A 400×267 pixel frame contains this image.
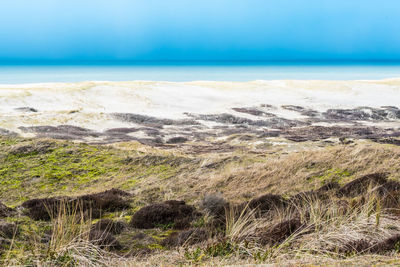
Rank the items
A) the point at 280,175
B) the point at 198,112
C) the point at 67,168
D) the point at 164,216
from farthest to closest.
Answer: the point at 198,112, the point at 67,168, the point at 280,175, the point at 164,216

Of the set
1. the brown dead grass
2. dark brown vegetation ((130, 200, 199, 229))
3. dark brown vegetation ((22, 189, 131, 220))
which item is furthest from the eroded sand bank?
dark brown vegetation ((130, 200, 199, 229))

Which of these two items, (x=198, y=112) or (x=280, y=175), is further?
(x=198, y=112)

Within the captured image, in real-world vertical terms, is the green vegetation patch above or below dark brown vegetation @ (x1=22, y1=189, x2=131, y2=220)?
below

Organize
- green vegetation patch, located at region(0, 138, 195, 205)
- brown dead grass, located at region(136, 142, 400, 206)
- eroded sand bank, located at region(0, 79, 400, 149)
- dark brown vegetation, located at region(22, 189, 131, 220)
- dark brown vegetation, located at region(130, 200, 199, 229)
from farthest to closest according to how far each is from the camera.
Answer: eroded sand bank, located at region(0, 79, 400, 149) → green vegetation patch, located at region(0, 138, 195, 205) → brown dead grass, located at region(136, 142, 400, 206) → dark brown vegetation, located at region(22, 189, 131, 220) → dark brown vegetation, located at region(130, 200, 199, 229)

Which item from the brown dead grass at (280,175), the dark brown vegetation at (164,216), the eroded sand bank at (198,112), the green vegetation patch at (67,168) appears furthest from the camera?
the eroded sand bank at (198,112)

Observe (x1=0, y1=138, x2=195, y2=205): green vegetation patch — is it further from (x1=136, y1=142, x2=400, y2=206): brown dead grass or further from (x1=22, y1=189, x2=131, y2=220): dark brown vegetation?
(x1=22, y1=189, x2=131, y2=220): dark brown vegetation

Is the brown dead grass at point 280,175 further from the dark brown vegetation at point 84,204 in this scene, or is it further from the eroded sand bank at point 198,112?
the eroded sand bank at point 198,112

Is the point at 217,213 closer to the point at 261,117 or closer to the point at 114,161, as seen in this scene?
the point at 114,161

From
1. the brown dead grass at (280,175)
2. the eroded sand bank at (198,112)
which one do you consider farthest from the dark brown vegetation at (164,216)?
the eroded sand bank at (198,112)

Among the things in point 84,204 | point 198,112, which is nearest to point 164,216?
point 84,204

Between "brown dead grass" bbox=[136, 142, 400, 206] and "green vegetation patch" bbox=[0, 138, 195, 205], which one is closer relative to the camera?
"brown dead grass" bbox=[136, 142, 400, 206]

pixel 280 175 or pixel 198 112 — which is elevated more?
pixel 280 175

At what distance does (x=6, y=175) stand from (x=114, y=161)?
4.34 metres

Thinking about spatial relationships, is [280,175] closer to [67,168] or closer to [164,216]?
[164,216]
